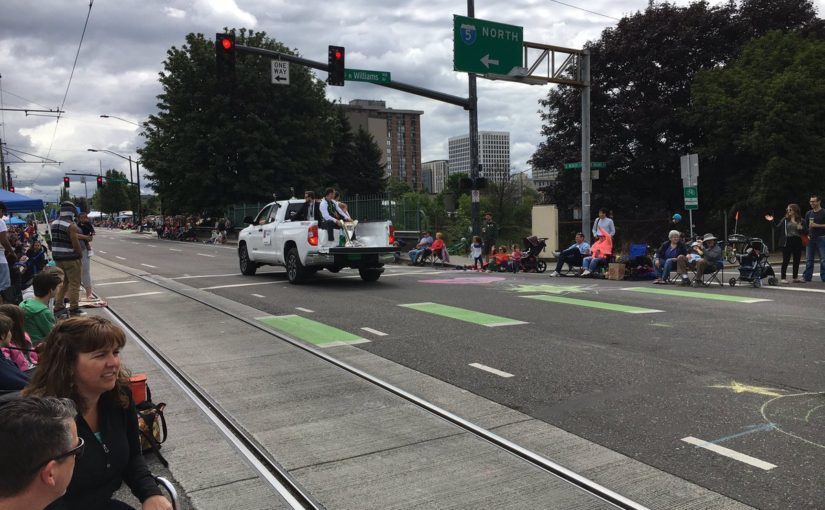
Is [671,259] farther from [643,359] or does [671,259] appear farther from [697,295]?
[643,359]

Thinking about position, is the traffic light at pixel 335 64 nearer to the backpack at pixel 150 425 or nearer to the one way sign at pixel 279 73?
the one way sign at pixel 279 73

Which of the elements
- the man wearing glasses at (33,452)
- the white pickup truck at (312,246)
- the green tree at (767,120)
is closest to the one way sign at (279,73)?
the white pickup truck at (312,246)

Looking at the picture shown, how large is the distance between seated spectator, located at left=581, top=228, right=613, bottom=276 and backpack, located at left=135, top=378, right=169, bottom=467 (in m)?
13.2

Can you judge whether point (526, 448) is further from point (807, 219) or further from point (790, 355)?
point (807, 219)

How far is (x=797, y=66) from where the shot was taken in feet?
87.3

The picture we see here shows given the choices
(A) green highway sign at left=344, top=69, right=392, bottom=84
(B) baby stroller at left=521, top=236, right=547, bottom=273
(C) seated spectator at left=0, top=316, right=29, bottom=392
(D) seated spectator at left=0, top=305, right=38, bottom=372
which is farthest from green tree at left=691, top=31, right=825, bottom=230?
(C) seated spectator at left=0, top=316, right=29, bottom=392

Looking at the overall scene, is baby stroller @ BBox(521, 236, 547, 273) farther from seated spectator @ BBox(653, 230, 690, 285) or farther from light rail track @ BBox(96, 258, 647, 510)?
light rail track @ BBox(96, 258, 647, 510)

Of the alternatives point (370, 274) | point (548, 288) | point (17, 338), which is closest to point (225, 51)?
point (370, 274)

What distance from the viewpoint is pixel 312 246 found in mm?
14344

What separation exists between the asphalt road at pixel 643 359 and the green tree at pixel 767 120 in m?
15.5

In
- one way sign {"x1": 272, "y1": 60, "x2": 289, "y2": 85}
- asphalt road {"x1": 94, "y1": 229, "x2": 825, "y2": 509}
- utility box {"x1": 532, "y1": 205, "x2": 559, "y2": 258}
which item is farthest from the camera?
utility box {"x1": 532, "y1": 205, "x2": 559, "y2": 258}

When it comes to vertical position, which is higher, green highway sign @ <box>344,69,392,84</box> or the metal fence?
green highway sign @ <box>344,69,392,84</box>

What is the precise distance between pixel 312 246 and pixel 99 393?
11.6 metres

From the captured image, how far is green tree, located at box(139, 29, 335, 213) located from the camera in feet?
146
